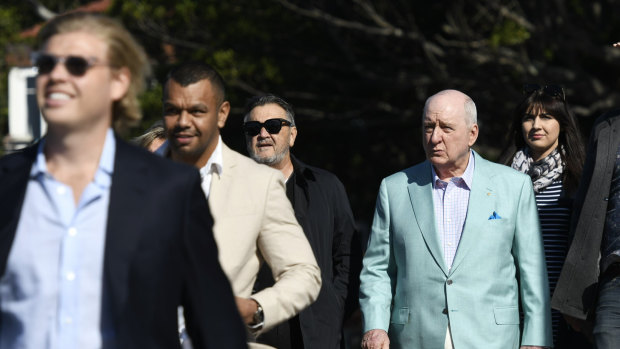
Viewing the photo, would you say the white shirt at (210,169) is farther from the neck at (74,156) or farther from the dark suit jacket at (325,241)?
the dark suit jacket at (325,241)

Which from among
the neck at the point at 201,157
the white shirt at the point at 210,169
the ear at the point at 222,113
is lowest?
the white shirt at the point at 210,169

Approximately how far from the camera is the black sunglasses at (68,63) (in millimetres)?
2922

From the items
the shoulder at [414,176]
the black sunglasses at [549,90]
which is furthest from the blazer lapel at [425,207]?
the black sunglasses at [549,90]

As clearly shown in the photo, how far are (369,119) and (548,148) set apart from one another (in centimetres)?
1100

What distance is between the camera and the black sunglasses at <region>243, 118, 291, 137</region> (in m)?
6.67

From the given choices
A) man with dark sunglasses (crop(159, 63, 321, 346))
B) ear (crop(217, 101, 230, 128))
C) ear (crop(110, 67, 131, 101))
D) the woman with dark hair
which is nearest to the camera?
ear (crop(110, 67, 131, 101))

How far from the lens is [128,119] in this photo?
3143mm

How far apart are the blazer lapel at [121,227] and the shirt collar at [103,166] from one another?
0.02 metres

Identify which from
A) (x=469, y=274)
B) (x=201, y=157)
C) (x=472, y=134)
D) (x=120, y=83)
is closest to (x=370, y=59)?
(x=472, y=134)

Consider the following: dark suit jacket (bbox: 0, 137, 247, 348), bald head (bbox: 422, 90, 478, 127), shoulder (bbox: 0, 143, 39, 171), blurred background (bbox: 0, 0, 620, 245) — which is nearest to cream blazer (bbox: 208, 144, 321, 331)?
dark suit jacket (bbox: 0, 137, 247, 348)

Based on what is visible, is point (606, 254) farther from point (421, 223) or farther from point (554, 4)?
point (554, 4)

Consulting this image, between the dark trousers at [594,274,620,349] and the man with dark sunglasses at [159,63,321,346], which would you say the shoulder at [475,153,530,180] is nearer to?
the dark trousers at [594,274,620,349]

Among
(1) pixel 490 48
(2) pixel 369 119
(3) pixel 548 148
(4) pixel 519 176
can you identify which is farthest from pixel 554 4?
(4) pixel 519 176

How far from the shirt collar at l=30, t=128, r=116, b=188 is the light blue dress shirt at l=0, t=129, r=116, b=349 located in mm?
A: 83
